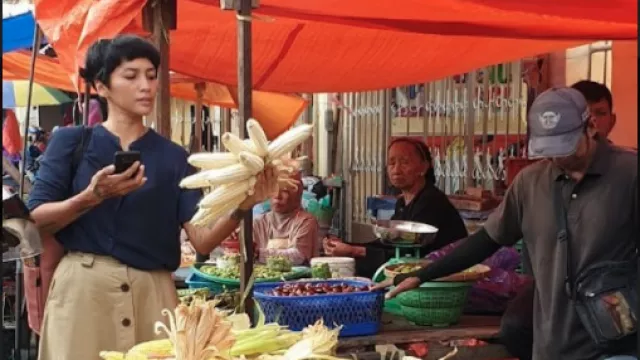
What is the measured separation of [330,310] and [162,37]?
1.44 meters

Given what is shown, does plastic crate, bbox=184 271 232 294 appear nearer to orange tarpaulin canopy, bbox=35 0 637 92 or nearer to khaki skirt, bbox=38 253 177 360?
orange tarpaulin canopy, bbox=35 0 637 92

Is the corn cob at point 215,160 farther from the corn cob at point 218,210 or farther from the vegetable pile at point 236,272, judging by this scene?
the vegetable pile at point 236,272

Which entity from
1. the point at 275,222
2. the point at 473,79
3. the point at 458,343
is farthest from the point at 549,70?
the point at 458,343

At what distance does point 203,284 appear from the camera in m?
4.98

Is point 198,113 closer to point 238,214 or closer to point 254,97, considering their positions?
point 254,97

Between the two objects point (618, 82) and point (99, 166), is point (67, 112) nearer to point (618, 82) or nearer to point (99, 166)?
point (618, 82)

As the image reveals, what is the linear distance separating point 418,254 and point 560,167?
152 cm

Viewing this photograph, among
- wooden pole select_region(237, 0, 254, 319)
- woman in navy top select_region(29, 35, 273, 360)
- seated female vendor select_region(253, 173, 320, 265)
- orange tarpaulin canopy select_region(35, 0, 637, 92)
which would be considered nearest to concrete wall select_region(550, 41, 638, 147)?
orange tarpaulin canopy select_region(35, 0, 637, 92)

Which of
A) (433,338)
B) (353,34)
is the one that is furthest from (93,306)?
(353,34)

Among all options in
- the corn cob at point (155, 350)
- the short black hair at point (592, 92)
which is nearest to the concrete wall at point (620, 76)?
the short black hair at point (592, 92)

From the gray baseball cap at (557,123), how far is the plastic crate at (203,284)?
84.2 inches

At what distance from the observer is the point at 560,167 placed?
346 centimetres

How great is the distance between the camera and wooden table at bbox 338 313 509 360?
13.3ft

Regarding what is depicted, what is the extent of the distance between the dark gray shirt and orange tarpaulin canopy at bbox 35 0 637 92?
1261 mm
